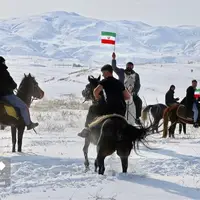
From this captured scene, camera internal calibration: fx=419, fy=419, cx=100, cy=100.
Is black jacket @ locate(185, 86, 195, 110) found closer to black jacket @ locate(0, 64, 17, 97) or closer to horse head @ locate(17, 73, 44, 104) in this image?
horse head @ locate(17, 73, 44, 104)

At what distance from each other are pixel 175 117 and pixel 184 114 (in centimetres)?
48

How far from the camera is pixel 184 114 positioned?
16.1 meters

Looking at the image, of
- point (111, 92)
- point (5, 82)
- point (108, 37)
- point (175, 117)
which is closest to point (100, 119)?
point (111, 92)

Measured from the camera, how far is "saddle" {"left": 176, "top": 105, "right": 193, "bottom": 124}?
15.9 meters

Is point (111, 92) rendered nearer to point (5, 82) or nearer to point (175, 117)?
point (5, 82)

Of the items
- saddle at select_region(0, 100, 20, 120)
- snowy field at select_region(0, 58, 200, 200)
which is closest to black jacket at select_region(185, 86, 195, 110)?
snowy field at select_region(0, 58, 200, 200)

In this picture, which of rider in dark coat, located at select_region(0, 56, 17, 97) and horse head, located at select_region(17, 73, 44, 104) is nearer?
rider in dark coat, located at select_region(0, 56, 17, 97)

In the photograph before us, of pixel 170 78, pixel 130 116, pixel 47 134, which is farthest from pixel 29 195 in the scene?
pixel 170 78

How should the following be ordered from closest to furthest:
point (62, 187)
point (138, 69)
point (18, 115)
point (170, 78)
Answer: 1. point (62, 187)
2. point (18, 115)
3. point (170, 78)
4. point (138, 69)

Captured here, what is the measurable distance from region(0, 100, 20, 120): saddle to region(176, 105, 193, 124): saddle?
7.61 m

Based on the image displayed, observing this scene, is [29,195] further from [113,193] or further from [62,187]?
[113,193]

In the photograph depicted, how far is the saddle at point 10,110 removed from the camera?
10281 millimetres

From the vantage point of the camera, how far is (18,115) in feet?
34.7

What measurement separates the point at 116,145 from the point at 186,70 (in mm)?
60477
